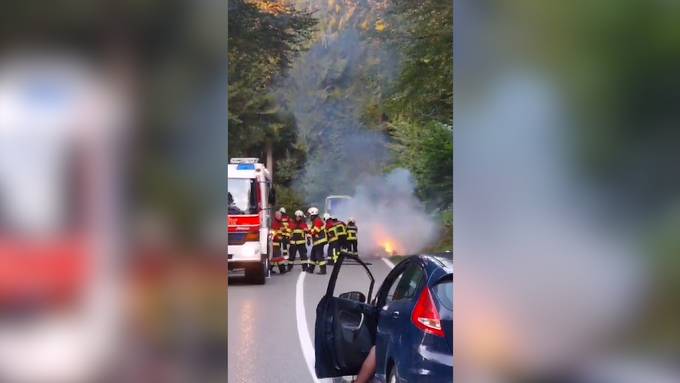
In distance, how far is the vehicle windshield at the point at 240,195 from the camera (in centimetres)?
594

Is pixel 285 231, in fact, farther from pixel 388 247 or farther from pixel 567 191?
pixel 567 191

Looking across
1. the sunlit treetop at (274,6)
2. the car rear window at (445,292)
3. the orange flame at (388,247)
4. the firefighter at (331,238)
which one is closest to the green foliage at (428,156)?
the orange flame at (388,247)

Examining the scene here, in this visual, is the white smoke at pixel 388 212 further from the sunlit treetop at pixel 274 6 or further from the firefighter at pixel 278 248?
the sunlit treetop at pixel 274 6

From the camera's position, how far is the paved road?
4062mm

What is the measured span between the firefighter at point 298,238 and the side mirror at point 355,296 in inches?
37.2

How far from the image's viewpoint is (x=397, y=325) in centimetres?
348

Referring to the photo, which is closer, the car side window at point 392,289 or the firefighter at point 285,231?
the car side window at point 392,289

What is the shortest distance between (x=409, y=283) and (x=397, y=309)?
0.15 meters

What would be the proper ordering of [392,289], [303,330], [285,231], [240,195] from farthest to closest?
[240,195], [285,231], [303,330], [392,289]

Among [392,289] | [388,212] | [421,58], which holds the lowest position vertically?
[392,289]

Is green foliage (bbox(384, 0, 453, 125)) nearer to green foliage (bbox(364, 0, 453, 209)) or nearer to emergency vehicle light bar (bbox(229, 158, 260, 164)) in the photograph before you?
green foliage (bbox(364, 0, 453, 209))

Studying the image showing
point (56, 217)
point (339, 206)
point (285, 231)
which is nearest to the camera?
point (56, 217)

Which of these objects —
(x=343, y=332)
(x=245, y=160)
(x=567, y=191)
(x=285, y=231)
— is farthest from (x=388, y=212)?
(x=567, y=191)

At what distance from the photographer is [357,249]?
514 centimetres
